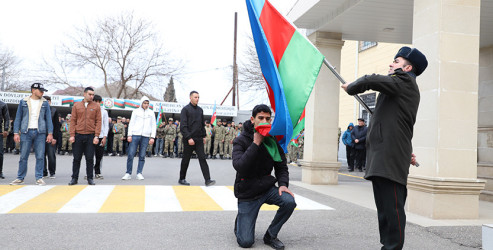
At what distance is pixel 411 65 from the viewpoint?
3439 millimetres

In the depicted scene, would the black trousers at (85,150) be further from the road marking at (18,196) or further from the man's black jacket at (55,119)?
the man's black jacket at (55,119)

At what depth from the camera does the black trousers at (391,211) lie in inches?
127

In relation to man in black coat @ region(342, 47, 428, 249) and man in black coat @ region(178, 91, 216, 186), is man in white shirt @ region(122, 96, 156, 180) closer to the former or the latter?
man in black coat @ region(178, 91, 216, 186)

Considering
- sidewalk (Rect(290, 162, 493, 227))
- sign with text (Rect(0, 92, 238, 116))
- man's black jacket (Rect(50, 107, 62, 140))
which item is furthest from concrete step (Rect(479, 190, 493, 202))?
sign with text (Rect(0, 92, 238, 116))

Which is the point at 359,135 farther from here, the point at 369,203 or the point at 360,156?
the point at 369,203

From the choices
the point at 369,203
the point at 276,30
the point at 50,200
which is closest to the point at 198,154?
the point at 50,200

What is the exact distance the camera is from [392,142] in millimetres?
3293

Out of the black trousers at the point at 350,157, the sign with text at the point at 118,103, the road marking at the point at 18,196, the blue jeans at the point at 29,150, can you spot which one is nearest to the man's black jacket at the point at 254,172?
the road marking at the point at 18,196

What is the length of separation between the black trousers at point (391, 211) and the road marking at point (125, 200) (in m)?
3.76

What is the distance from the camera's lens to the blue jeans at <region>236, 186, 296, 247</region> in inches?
167

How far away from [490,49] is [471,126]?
5988mm

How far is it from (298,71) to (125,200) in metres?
4.00

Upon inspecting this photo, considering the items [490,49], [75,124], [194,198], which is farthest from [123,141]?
A: [490,49]

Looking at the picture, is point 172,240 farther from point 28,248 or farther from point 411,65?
point 411,65
